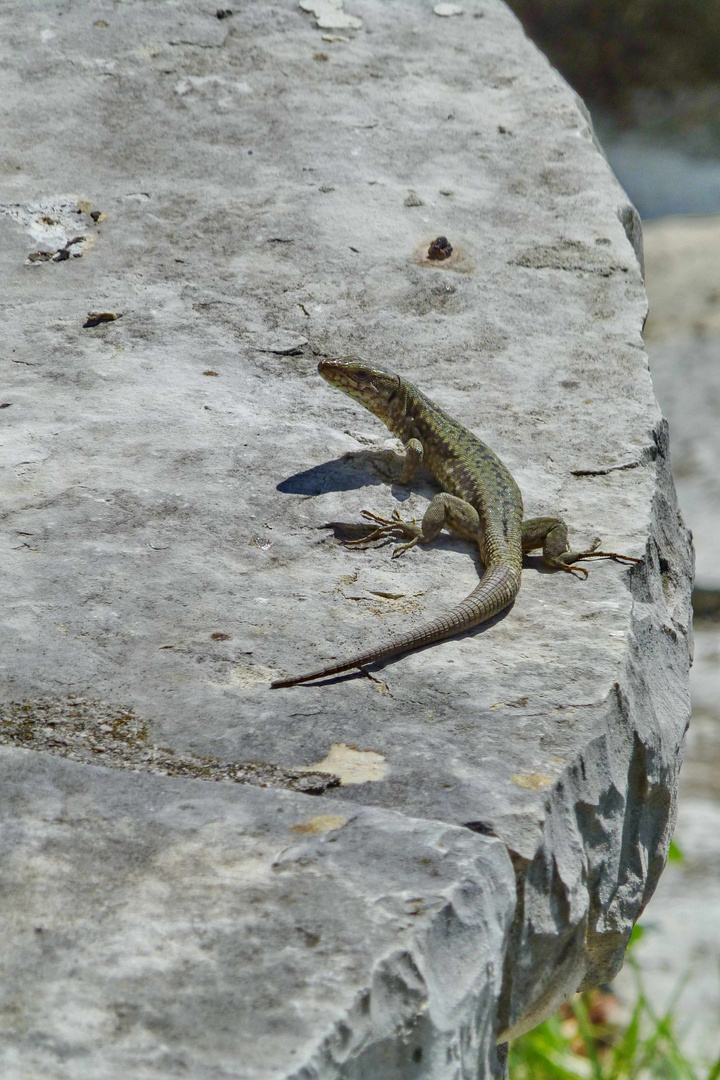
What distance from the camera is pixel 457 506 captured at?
316 cm

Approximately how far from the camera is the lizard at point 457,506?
257 cm

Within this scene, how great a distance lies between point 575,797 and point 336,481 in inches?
48.3

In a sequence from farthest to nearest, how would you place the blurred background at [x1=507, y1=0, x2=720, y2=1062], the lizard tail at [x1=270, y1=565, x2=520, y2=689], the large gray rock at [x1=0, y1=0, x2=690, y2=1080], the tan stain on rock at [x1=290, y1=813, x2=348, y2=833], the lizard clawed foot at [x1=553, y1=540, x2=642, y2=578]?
the blurred background at [x1=507, y1=0, x2=720, y2=1062] → the lizard clawed foot at [x1=553, y1=540, x2=642, y2=578] → the lizard tail at [x1=270, y1=565, x2=520, y2=689] → the tan stain on rock at [x1=290, y1=813, x2=348, y2=833] → the large gray rock at [x1=0, y1=0, x2=690, y2=1080]

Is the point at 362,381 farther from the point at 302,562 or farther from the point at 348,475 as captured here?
the point at 302,562

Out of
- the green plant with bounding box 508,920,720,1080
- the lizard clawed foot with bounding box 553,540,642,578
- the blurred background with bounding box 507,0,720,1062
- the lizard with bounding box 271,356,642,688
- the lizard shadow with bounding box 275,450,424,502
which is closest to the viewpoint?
the lizard with bounding box 271,356,642,688

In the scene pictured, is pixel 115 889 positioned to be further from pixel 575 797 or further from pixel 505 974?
pixel 575 797

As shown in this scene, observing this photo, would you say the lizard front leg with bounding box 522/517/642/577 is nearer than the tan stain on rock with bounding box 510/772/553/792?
No

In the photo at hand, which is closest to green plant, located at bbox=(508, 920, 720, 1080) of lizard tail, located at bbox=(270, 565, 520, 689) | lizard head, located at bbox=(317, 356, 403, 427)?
lizard tail, located at bbox=(270, 565, 520, 689)

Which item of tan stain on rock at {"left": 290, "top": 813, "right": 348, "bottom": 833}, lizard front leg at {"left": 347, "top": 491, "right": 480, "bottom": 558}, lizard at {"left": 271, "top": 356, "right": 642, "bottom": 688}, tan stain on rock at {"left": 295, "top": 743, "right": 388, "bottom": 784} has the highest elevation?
tan stain on rock at {"left": 290, "top": 813, "right": 348, "bottom": 833}

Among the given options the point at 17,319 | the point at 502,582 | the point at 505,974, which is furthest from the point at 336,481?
the point at 505,974

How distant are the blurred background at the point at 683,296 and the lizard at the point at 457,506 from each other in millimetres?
1655

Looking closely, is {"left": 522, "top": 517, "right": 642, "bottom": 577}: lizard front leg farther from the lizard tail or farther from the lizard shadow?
the lizard shadow

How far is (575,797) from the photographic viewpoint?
2.05 meters

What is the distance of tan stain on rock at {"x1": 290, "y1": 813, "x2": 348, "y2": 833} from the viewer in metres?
1.80
